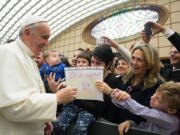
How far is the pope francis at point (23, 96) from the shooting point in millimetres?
1255

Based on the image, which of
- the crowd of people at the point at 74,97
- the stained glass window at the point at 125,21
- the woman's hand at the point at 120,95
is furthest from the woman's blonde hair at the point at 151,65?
the stained glass window at the point at 125,21

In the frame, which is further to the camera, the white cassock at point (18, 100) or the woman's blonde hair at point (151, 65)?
the woman's blonde hair at point (151, 65)

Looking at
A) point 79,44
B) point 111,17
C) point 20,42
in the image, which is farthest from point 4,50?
point 79,44

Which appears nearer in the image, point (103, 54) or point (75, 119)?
point (75, 119)

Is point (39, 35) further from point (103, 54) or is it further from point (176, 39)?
point (176, 39)

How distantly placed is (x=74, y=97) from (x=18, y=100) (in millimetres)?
592

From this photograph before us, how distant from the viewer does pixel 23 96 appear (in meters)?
1.28

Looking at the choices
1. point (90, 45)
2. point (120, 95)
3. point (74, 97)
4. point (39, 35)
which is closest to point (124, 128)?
point (120, 95)

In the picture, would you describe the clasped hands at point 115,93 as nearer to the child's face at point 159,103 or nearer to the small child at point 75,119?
the child's face at point 159,103

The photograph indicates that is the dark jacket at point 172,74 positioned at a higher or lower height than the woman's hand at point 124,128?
higher

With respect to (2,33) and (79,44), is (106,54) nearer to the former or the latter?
(79,44)

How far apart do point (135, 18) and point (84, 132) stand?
11.4m

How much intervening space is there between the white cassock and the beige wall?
10139 millimetres

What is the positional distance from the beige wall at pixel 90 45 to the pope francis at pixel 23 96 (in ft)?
32.7
